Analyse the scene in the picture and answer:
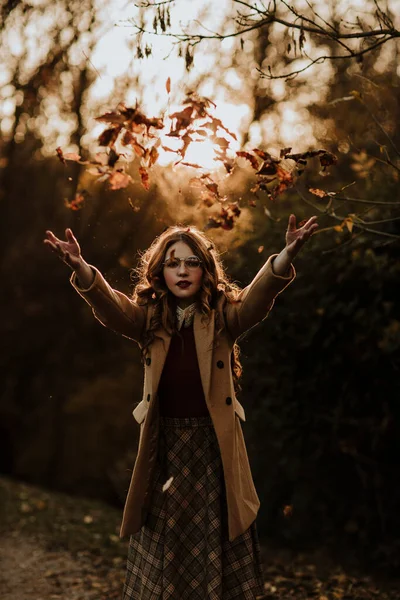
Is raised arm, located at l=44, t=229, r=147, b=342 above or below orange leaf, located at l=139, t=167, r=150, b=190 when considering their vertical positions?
below

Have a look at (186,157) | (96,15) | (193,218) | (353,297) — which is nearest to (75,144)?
(96,15)

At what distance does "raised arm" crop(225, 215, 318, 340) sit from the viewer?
3260 mm

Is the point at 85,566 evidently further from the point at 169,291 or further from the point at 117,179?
the point at 117,179

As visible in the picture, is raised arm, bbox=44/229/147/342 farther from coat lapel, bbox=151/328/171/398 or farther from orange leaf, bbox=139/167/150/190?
orange leaf, bbox=139/167/150/190

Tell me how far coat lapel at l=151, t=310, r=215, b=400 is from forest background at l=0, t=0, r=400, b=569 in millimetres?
462

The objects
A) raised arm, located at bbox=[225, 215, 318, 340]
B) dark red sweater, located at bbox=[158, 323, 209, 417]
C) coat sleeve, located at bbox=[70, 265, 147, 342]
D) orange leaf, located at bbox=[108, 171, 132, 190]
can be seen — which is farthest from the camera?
dark red sweater, located at bbox=[158, 323, 209, 417]

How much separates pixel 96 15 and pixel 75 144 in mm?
1606

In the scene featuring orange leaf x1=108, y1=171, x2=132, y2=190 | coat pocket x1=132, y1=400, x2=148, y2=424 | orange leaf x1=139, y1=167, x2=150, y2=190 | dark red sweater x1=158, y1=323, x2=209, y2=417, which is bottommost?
coat pocket x1=132, y1=400, x2=148, y2=424

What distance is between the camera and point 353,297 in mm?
5422

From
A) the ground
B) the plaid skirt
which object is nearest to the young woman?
the plaid skirt

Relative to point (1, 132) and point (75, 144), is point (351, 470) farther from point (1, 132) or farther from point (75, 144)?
point (1, 132)

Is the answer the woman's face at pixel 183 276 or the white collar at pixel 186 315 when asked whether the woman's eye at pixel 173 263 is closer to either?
the woman's face at pixel 183 276

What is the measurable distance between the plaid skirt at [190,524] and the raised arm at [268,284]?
1.52 ft

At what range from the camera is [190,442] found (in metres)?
3.49
